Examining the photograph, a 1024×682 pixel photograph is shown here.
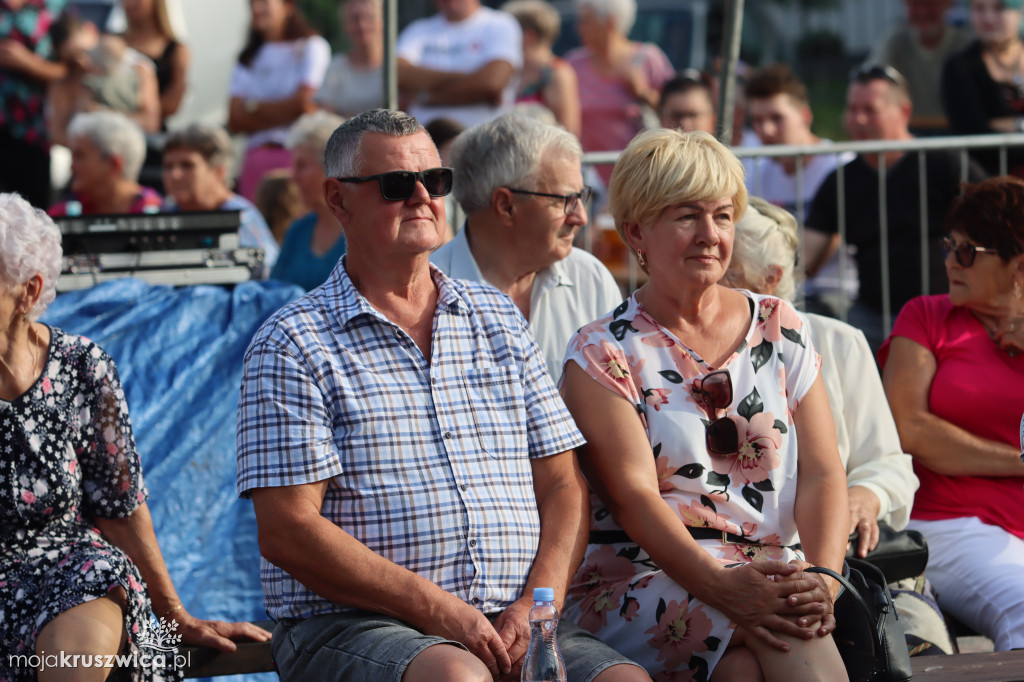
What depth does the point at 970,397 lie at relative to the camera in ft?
14.0

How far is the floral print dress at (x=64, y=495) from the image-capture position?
10.2ft

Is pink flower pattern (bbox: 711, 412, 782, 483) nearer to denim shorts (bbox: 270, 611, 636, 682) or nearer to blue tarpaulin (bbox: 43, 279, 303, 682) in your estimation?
denim shorts (bbox: 270, 611, 636, 682)

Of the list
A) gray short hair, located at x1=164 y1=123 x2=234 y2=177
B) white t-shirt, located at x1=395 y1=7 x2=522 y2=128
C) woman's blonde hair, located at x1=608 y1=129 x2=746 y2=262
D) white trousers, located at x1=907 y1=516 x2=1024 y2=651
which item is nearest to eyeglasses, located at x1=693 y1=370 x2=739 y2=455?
woman's blonde hair, located at x1=608 y1=129 x2=746 y2=262

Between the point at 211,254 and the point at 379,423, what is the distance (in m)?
2.57

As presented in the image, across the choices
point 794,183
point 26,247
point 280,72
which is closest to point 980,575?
point 26,247

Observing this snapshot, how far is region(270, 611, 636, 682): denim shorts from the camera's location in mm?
2822

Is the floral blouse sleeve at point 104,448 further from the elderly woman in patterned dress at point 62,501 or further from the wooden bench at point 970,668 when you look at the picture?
the wooden bench at point 970,668

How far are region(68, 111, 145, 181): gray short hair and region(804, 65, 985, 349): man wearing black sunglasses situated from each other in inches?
149

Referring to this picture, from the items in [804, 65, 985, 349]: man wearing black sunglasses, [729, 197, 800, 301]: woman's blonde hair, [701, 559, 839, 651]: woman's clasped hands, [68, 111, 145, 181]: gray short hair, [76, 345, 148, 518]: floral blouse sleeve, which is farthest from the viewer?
[68, 111, 145, 181]: gray short hair

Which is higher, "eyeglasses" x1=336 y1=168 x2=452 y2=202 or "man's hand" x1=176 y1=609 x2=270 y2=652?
"eyeglasses" x1=336 y1=168 x2=452 y2=202

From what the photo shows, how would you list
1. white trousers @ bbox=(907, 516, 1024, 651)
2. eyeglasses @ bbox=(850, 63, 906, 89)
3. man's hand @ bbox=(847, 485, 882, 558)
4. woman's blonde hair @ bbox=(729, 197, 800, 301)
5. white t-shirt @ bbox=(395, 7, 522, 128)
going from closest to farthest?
1. man's hand @ bbox=(847, 485, 882, 558)
2. white trousers @ bbox=(907, 516, 1024, 651)
3. woman's blonde hair @ bbox=(729, 197, 800, 301)
4. eyeglasses @ bbox=(850, 63, 906, 89)
5. white t-shirt @ bbox=(395, 7, 522, 128)

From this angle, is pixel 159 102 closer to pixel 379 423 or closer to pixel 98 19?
pixel 98 19

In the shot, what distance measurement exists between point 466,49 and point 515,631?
242 inches

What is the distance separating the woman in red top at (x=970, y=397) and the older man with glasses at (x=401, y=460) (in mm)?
1552
